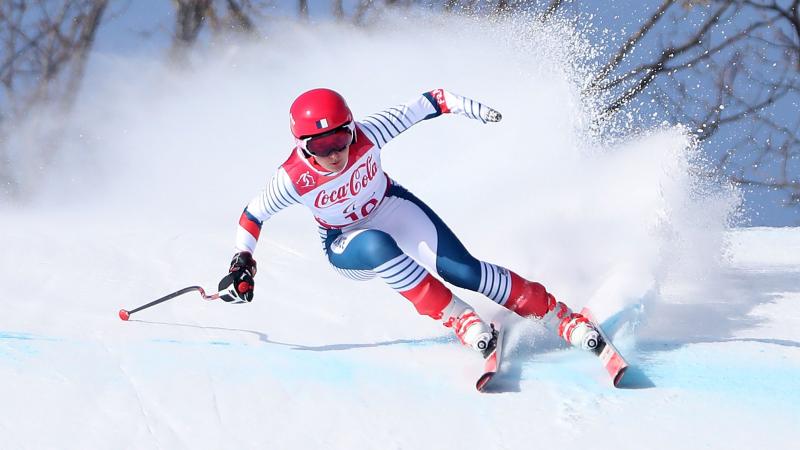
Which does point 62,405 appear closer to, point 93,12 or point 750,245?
point 750,245

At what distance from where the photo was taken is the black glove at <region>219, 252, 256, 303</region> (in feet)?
9.77

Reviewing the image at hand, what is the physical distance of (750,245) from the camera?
244 inches

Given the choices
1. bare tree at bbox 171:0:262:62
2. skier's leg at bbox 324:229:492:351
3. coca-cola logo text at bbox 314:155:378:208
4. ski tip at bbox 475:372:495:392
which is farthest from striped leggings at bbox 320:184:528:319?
bare tree at bbox 171:0:262:62

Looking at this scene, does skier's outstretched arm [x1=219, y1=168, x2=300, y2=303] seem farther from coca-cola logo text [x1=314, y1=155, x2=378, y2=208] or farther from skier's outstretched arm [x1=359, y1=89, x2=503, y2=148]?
skier's outstretched arm [x1=359, y1=89, x2=503, y2=148]

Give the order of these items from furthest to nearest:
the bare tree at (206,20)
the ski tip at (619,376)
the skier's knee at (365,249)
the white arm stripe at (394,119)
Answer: the bare tree at (206,20) < the white arm stripe at (394,119) < the skier's knee at (365,249) < the ski tip at (619,376)

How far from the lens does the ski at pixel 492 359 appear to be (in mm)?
2730

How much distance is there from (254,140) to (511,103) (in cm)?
288

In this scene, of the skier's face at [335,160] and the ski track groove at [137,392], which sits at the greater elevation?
the skier's face at [335,160]

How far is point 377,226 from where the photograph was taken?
323 centimetres

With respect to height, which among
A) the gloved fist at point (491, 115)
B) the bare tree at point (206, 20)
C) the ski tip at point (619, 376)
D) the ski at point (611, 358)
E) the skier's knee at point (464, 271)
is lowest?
the ski tip at point (619, 376)

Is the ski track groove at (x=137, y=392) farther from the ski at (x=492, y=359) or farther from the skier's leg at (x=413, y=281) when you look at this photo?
the ski at (x=492, y=359)

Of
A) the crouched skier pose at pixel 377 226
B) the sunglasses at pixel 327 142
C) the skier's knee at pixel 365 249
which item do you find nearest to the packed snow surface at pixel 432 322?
the crouched skier pose at pixel 377 226

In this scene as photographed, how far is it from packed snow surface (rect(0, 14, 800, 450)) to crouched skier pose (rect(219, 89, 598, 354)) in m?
0.17

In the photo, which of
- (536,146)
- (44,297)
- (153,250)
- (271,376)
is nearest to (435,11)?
(536,146)
